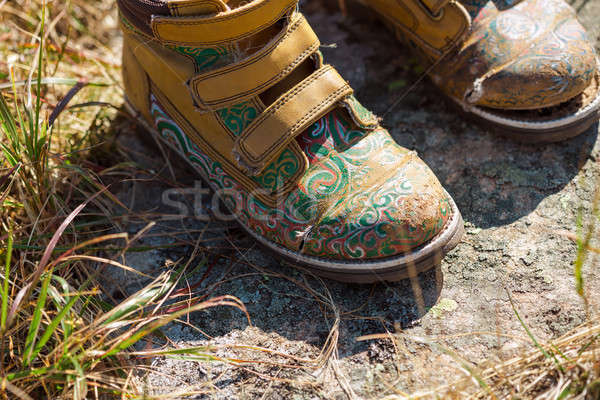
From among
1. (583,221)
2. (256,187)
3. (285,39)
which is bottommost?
(583,221)

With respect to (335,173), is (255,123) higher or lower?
higher

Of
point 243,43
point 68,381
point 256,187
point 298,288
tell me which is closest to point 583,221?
point 298,288

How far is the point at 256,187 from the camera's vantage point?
159 cm

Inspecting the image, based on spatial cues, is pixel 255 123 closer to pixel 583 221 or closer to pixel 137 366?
pixel 137 366

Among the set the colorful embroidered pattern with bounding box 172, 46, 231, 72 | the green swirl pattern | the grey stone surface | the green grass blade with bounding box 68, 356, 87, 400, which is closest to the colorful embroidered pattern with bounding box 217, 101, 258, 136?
the green swirl pattern

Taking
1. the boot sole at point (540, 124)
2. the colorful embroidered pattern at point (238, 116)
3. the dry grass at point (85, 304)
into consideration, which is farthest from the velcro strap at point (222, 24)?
the boot sole at point (540, 124)

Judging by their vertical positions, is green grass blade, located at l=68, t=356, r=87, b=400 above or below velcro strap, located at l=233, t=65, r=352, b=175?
below

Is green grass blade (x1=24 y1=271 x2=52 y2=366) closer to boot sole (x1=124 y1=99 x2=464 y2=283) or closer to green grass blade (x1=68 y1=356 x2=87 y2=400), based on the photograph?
green grass blade (x1=68 y1=356 x2=87 y2=400)

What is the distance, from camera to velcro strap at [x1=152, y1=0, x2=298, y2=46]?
139cm

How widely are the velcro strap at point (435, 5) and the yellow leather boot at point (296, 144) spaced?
530 mm

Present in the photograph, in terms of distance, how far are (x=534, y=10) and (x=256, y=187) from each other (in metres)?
1.21

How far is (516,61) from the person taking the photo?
1.75 metres

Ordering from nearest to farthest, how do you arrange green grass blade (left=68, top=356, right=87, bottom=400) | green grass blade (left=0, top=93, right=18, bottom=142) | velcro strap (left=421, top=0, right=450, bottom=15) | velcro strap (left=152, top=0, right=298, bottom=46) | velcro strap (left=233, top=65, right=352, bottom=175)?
1. green grass blade (left=68, top=356, right=87, bottom=400)
2. velcro strap (left=152, top=0, right=298, bottom=46)
3. velcro strap (left=233, top=65, right=352, bottom=175)
4. green grass blade (left=0, top=93, right=18, bottom=142)
5. velcro strap (left=421, top=0, right=450, bottom=15)

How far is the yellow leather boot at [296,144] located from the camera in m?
1.44
